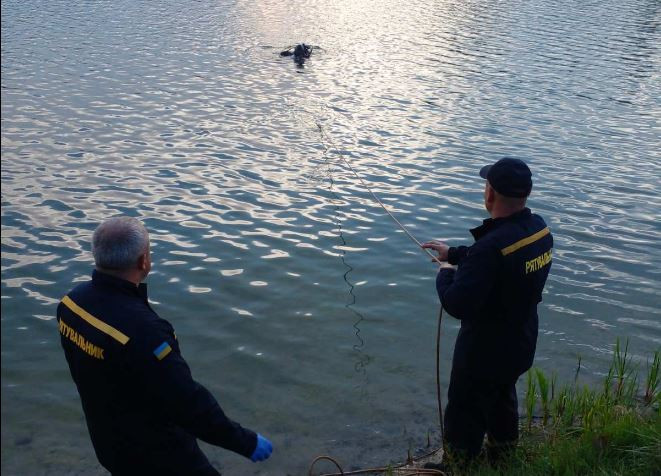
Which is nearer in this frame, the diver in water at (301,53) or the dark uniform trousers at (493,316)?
the dark uniform trousers at (493,316)

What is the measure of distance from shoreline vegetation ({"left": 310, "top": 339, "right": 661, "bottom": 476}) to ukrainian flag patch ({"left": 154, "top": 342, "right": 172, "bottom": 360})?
2263mm

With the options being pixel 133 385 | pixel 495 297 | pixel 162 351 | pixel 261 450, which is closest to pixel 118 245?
pixel 162 351

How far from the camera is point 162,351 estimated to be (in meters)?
3.66

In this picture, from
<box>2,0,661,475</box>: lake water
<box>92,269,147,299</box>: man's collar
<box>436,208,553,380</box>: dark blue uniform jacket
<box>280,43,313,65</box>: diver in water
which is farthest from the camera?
<box>280,43,313,65</box>: diver in water

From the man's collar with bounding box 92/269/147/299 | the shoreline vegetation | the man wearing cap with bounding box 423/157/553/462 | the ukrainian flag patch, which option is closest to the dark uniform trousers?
the man wearing cap with bounding box 423/157/553/462

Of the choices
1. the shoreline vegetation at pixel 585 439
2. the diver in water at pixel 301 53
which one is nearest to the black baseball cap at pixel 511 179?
the shoreline vegetation at pixel 585 439

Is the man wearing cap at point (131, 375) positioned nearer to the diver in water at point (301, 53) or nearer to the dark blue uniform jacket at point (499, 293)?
the dark blue uniform jacket at point (499, 293)

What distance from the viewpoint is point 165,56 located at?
21.8 meters

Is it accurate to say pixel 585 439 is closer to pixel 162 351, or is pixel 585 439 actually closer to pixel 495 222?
pixel 495 222

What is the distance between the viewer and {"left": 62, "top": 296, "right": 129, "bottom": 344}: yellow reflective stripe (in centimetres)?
364

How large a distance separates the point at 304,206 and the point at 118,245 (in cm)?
795

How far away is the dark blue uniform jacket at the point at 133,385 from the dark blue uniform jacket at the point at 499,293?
5.01ft

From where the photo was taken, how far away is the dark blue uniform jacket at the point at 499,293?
4.57 meters

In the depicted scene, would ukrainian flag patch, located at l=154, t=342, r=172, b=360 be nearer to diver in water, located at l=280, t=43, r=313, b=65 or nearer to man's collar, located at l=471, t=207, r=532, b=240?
man's collar, located at l=471, t=207, r=532, b=240
